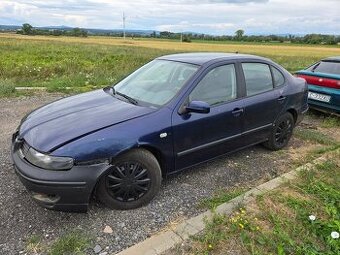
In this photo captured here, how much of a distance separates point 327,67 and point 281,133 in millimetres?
2806

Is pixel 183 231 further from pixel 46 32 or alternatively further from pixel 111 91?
pixel 46 32

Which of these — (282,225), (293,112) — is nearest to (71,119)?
(282,225)

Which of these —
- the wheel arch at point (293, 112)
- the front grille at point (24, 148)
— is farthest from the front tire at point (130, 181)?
the wheel arch at point (293, 112)

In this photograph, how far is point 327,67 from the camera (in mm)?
6898

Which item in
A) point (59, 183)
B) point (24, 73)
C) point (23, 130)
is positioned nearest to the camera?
point (59, 183)

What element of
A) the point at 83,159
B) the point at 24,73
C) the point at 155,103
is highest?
the point at 155,103

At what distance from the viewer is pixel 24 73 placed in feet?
36.0

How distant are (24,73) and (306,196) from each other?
10.0 meters

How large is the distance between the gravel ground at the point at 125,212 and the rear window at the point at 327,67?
10.2 feet

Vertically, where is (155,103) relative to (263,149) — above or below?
above

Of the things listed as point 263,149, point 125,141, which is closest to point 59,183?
point 125,141

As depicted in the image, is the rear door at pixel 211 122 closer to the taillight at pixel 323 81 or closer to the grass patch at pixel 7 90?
the taillight at pixel 323 81

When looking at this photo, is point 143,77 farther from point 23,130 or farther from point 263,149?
point 263,149

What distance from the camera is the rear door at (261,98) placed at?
4321mm
